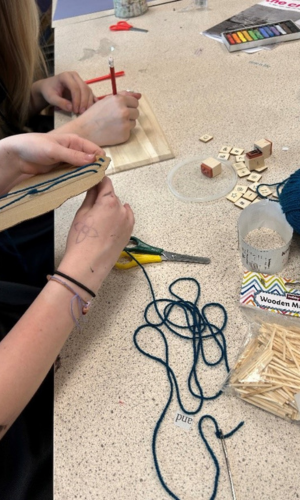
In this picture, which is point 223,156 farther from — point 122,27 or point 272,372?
point 122,27

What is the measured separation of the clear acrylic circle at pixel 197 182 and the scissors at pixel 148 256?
0.17 m

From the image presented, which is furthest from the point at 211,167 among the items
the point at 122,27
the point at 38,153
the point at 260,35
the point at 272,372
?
the point at 122,27

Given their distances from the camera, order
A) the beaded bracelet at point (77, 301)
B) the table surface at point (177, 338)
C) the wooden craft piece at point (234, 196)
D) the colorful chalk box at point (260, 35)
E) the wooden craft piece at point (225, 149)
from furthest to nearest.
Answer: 1. the colorful chalk box at point (260, 35)
2. the wooden craft piece at point (225, 149)
3. the wooden craft piece at point (234, 196)
4. the beaded bracelet at point (77, 301)
5. the table surface at point (177, 338)

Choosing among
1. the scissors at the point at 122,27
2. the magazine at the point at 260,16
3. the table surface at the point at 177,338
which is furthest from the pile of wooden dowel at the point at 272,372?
the scissors at the point at 122,27

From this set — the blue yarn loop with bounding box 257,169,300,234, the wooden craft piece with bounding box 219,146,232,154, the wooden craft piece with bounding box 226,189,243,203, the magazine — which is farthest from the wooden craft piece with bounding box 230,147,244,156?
the magazine

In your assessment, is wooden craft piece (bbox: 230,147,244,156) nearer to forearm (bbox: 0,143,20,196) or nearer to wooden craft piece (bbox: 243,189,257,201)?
wooden craft piece (bbox: 243,189,257,201)

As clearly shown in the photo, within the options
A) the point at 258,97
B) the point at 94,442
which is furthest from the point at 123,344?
the point at 258,97

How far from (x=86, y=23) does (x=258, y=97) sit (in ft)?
2.97

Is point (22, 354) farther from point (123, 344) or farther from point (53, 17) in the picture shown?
point (53, 17)

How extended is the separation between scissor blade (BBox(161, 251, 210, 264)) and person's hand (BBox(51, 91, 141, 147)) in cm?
41

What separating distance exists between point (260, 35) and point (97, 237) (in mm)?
984

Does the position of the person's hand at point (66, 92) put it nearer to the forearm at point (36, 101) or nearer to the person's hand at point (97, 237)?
the forearm at point (36, 101)

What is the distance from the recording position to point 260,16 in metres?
1.39

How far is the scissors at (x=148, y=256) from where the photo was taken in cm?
75
